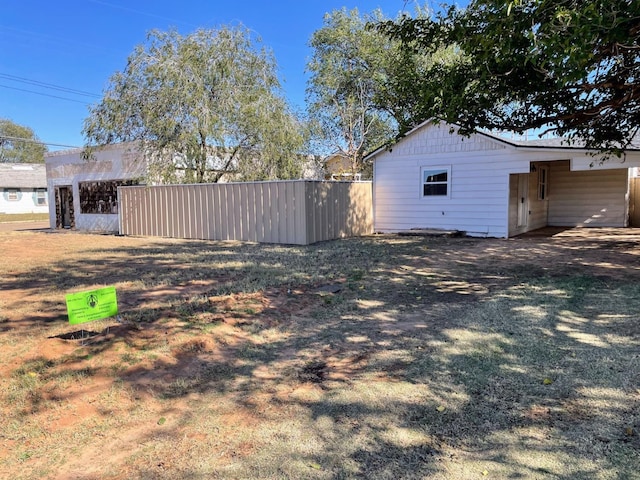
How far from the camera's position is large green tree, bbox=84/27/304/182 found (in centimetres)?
1545

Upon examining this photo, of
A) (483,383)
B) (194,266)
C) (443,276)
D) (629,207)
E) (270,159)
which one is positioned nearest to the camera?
(483,383)

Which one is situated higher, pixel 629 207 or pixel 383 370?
pixel 629 207

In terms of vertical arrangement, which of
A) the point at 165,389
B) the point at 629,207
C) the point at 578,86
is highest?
the point at 578,86

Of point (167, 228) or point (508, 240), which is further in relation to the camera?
point (167, 228)

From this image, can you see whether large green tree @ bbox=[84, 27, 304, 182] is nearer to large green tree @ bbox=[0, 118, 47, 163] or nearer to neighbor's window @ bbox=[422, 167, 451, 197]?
neighbor's window @ bbox=[422, 167, 451, 197]

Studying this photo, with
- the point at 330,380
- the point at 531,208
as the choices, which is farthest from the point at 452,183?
the point at 330,380

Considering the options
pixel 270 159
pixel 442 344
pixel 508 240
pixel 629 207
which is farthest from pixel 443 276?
pixel 629 207

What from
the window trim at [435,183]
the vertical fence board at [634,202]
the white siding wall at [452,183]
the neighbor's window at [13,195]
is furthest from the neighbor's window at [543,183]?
the neighbor's window at [13,195]

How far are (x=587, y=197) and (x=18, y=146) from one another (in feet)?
231

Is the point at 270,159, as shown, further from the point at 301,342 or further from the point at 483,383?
the point at 483,383

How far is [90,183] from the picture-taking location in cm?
1931

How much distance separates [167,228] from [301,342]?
12698mm

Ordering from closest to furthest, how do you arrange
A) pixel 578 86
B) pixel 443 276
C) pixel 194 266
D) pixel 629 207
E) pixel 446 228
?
pixel 578 86, pixel 443 276, pixel 194 266, pixel 446 228, pixel 629 207

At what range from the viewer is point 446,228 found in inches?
538
